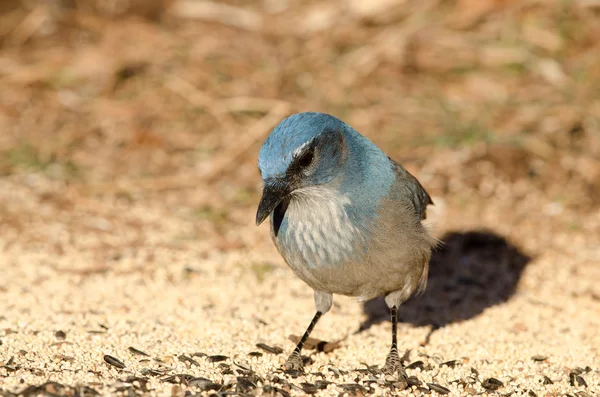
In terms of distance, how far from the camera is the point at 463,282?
662 cm

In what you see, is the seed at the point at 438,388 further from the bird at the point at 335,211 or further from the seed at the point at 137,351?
the seed at the point at 137,351

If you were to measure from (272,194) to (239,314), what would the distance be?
1701mm

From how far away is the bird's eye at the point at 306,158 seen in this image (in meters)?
4.33

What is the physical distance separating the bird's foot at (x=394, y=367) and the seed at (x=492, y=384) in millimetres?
456

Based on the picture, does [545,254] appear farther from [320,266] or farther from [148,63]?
[148,63]

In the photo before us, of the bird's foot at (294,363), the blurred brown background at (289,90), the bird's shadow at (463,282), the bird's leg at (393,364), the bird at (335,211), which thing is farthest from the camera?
the blurred brown background at (289,90)

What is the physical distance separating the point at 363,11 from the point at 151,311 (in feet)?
23.0

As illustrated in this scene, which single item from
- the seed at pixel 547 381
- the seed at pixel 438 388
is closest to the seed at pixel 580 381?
the seed at pixel 547 381

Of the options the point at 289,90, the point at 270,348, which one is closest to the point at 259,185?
the point at 289,90

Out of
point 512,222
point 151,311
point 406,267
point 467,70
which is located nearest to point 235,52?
point 467,70

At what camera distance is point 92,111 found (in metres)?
9.48

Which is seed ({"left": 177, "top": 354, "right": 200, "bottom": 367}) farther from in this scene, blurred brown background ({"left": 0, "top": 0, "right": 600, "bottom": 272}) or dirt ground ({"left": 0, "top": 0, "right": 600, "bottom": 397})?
blurred brown background ({"left": 0, "top": 0, "right": 600, "bottom": 272})

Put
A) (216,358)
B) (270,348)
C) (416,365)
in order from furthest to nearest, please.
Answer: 1. (270,348)
2. (416,365)
3. (216,358)

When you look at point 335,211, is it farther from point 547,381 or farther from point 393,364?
point 547,381
